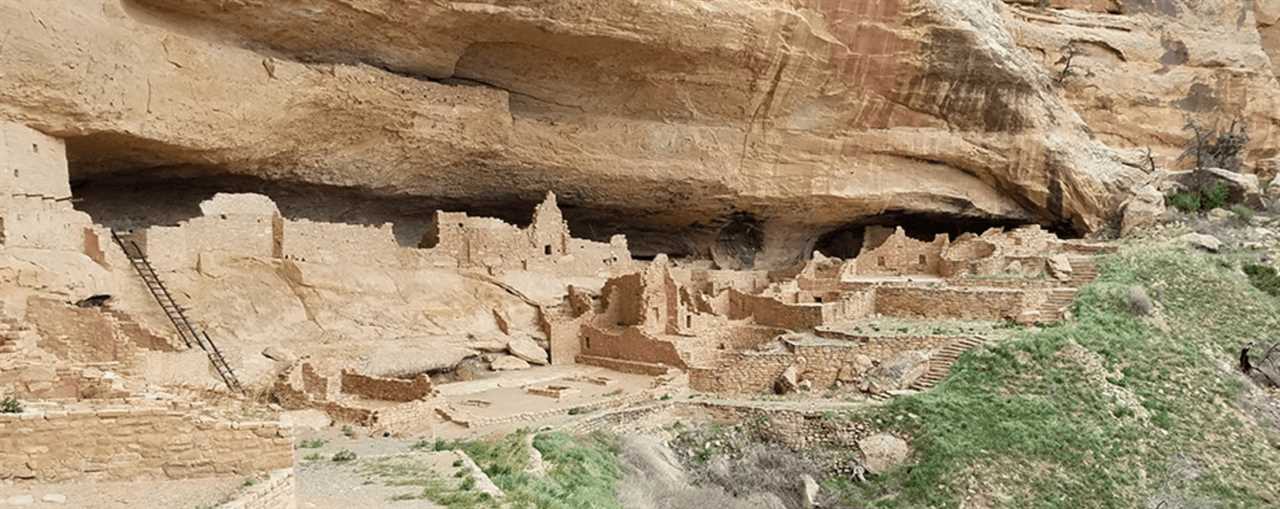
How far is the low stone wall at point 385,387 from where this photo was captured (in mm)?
14852

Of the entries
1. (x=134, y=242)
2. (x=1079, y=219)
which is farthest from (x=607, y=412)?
(x=1079, y=219)

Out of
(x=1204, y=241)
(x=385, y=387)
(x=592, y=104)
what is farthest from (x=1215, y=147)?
(x=385, y=387)

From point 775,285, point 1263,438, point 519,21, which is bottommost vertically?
point 1263,438

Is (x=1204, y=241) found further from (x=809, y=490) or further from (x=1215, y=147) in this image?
(x=809, y=490)

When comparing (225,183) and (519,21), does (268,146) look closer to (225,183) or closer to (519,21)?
(225,183)

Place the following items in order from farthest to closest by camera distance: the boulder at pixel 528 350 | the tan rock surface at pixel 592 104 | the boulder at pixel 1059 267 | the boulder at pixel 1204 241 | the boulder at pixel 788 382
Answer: the boulder at pixel 1204 241 → the boulder at pixel 1059 267 → the boulder at pixel 528 350 → the boulder at pixel 788 382 → the tan rock surface at pixel 592 104

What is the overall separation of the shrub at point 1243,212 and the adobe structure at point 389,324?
26.1ft

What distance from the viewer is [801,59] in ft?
72.7

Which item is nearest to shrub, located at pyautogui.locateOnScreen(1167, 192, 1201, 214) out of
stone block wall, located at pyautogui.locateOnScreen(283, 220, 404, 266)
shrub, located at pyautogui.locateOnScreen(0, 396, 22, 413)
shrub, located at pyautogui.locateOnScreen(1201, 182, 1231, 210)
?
shrub, located at pyautogui.locateOnScreen(1201, 182, 1231, 210)

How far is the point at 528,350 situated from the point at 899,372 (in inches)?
293

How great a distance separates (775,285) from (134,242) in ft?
45.9

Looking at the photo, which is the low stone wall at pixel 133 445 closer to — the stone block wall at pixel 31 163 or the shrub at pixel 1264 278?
the stone block wall at pixel 31 163

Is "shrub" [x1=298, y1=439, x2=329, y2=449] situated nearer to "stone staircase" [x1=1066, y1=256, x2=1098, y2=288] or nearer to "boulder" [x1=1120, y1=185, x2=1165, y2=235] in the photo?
"stone staircase" [x1=1066, y1=256, x2=1098, y2=288]

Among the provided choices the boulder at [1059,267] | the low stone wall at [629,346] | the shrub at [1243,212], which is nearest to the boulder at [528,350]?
the low stone wall at [629,346]
